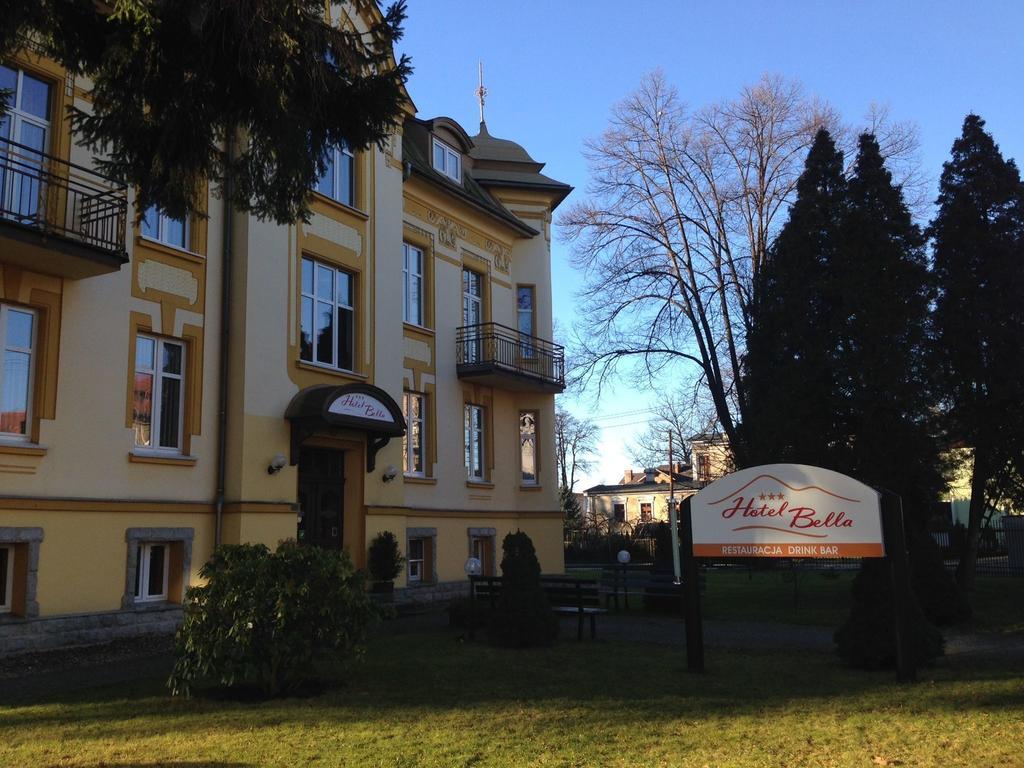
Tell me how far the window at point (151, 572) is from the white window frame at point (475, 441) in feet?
30.4

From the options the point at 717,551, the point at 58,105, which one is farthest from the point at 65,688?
the point at 58,105

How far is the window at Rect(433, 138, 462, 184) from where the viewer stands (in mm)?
22844

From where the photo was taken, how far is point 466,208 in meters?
22.8

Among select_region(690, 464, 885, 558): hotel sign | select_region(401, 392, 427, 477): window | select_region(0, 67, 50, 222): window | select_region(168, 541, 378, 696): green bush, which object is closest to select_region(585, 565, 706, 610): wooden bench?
select_region(401, 392, 427, 477): window

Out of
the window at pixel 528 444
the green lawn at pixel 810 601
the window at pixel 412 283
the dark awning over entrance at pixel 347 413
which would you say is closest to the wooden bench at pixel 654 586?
the green lawn at pixel 810 601

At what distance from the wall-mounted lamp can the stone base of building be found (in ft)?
8.92

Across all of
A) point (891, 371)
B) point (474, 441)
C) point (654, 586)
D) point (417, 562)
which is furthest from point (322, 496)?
point (891, 371)

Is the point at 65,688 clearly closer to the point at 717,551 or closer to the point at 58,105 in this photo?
the point at 717,551

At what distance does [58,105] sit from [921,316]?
15162 millimetres

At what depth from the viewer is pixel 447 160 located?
23266 millimetres

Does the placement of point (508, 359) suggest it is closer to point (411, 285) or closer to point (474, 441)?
point (474, 441)

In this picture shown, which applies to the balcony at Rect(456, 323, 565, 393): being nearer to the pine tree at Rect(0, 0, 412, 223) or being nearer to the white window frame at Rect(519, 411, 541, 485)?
the white window frame at Rect(519, 411, 541, 485)

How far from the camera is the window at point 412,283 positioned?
21.1 metres

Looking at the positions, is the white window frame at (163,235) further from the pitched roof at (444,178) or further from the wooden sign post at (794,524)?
the wooden sign post at (794,524)
